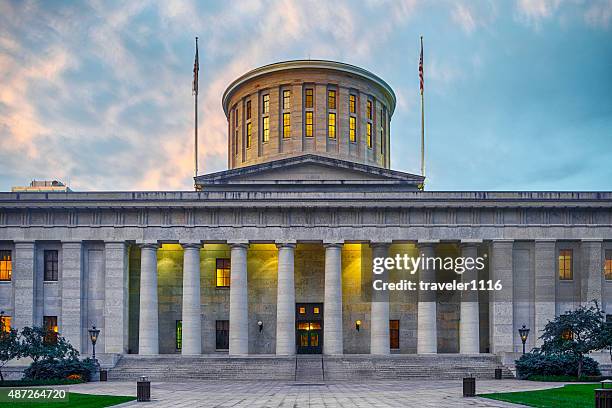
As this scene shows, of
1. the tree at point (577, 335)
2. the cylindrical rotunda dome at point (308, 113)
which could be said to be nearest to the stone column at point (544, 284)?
the tree at point (577, 335)

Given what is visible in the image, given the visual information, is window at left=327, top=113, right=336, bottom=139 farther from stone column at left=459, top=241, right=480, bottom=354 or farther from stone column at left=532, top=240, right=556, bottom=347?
stone column at left=532, top=240, right=556, bottom=347

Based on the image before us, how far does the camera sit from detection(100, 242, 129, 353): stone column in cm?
4991

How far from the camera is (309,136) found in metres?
63.8

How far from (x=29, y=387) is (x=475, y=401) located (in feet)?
81.0

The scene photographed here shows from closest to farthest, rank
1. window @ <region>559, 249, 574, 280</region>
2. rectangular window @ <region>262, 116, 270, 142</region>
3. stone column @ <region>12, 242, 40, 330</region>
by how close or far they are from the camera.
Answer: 1. stone column @ <region>12, 242, 40, 330</region>
2. window @ <region>559, 249, 574, 280</region>
3. rectangular window @ <region>262, 116, 270, 142</region>

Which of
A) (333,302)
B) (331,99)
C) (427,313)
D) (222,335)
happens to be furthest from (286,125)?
(427,313)

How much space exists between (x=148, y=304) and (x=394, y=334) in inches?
780

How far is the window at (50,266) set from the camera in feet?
168

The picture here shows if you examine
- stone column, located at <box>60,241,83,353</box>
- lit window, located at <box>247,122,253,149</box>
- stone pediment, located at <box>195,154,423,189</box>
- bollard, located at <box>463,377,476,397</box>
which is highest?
lit window, located at <box>247,122,253,149</box>

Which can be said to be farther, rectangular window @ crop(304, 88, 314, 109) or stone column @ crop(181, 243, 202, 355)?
rectangular window @ crop(304, 88, 314, 109)

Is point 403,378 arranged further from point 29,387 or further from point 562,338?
point 29,387

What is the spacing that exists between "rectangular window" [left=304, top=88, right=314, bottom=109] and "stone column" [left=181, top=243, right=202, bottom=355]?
20.0m

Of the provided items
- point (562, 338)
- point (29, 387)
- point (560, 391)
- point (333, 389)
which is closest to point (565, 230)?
point (562, 338)

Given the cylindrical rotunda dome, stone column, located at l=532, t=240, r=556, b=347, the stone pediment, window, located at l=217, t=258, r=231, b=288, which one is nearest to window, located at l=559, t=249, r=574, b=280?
stone column, located at l=532, t=240, r=556, b=347
